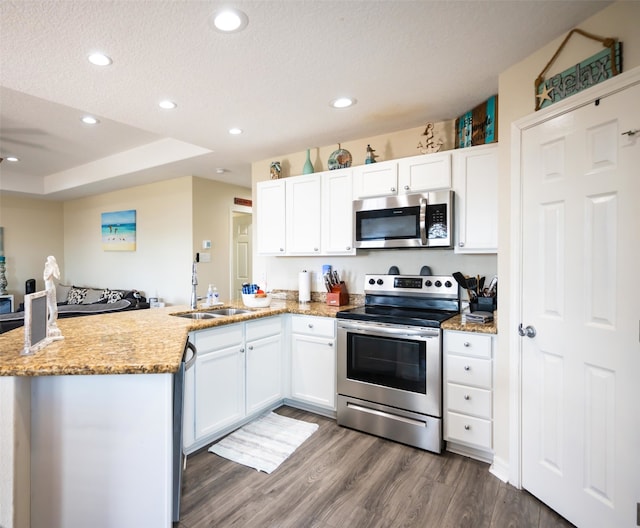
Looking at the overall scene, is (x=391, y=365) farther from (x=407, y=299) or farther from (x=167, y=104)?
(x=167, y=104)

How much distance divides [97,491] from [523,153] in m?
2.56

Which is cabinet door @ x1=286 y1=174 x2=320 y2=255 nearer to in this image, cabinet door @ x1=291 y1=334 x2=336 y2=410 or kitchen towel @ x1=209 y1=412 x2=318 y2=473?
cabinet door @ x1=291 y1=334 x2=336 y2=410

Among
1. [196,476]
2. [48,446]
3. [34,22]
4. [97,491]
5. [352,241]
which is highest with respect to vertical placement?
[34,22]

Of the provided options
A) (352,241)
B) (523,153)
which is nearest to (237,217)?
(352,241)

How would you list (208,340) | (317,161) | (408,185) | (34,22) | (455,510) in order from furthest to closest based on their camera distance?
(317,161) < (408,185) < (208,340) < (455,510) < (34,22)

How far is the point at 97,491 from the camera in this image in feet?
4.53

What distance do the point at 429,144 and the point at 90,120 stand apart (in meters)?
3.18

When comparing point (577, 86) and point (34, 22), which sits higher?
point (34, 22)

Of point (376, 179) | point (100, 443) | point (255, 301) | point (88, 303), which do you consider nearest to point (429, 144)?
point (376, 179)

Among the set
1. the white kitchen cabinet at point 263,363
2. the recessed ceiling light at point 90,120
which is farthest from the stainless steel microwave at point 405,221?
the recessed ceiling light at point 90,120

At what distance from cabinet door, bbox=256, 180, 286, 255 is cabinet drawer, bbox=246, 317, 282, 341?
802mm

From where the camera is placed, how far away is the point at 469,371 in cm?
227

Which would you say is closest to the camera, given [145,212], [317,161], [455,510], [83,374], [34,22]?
[83,374]

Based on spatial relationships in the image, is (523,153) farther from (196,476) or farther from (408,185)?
(196,476)
